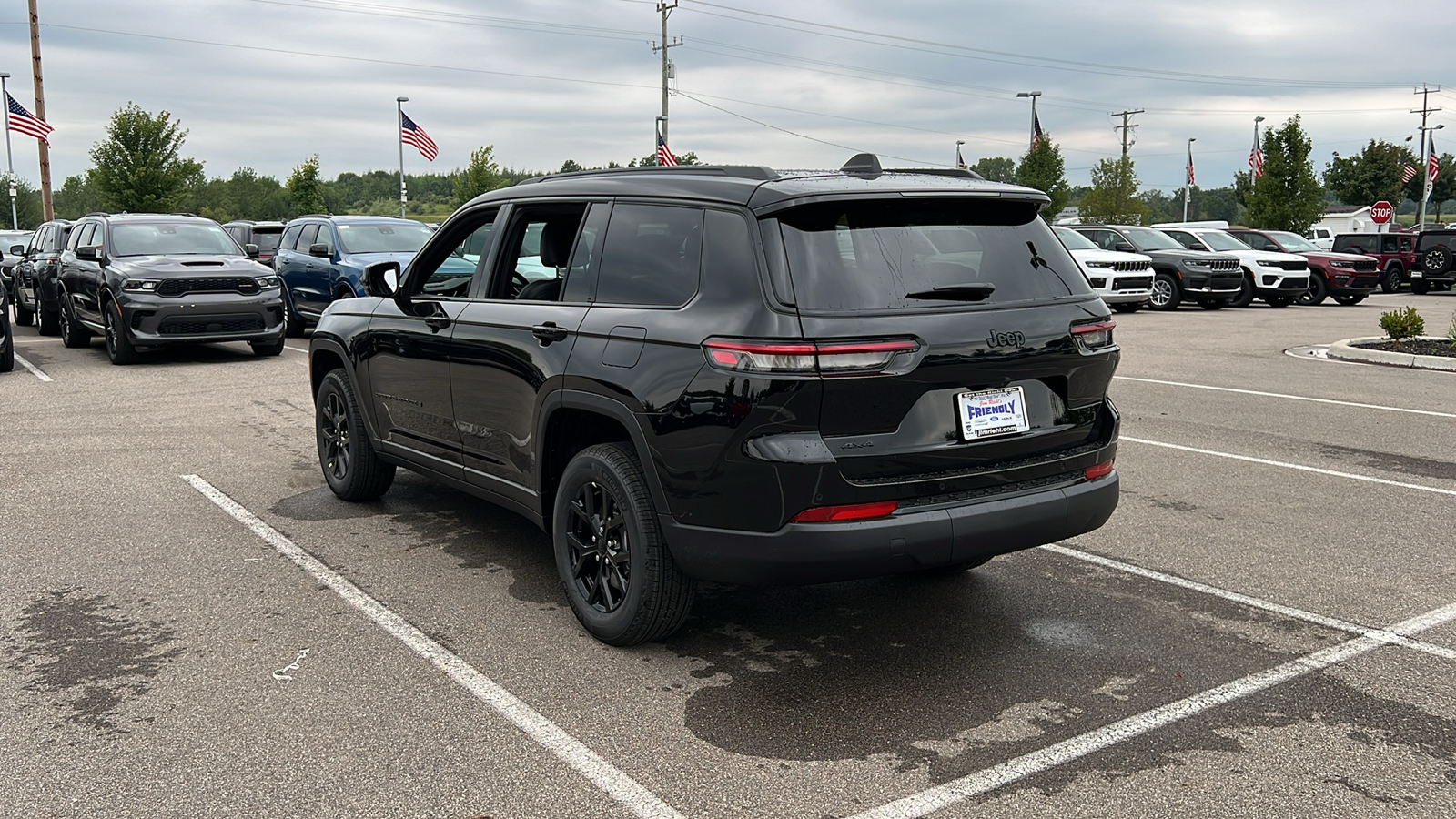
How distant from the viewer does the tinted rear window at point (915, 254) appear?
3.98m

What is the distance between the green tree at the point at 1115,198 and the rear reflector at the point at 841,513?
55.5m

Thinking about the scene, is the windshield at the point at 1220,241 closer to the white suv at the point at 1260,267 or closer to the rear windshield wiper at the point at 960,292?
the white suv at the point at 1260,267

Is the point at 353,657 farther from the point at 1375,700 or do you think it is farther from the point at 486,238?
the point at 1375,700

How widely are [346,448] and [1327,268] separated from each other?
1023 inches

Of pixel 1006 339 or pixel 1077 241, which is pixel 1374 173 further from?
pixel 1006 339

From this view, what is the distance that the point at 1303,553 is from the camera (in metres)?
5.86

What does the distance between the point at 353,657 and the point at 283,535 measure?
1.99m

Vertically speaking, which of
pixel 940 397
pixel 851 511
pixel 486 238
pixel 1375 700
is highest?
pixel 486 238

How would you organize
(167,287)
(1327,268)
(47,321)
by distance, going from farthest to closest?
1. (1327,268)
2. (47,321)
3. (167,287)

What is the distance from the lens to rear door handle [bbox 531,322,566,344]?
4664mm

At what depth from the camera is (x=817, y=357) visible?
379 cm

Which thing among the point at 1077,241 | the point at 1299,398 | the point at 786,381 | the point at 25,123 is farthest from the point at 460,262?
the point at 25,123

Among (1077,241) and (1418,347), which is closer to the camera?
(1418,347)

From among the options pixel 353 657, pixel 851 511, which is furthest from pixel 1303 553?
pixel 353 657
